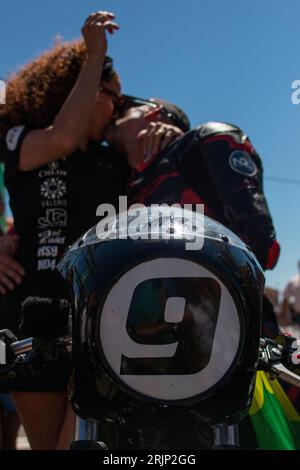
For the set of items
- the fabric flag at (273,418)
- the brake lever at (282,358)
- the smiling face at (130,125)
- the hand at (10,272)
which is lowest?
the fabric flag at (273,418)

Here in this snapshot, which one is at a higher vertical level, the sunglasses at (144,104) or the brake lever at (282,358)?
the sunglasses at (144,104)

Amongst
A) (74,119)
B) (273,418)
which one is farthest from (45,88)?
(273,418)

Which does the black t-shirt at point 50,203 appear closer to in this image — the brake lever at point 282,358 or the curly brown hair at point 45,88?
the curly brown hair at point 45,88

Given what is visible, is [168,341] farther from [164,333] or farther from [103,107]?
[103,107]

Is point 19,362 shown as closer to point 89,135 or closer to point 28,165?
point 28,165

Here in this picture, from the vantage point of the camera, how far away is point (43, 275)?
56.3 inches

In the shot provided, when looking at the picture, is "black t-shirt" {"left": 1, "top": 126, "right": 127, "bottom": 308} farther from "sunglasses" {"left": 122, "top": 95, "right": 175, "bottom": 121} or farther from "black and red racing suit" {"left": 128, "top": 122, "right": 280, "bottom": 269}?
"sunglasses" {"left": 122, "top": 95, "right": 175, "bottom": 121}

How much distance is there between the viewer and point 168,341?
665mm

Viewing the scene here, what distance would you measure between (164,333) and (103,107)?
42.7 inches

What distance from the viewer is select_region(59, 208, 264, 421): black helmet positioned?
2.18ft

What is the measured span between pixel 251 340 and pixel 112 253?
20 centimetres

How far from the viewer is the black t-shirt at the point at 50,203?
144cm

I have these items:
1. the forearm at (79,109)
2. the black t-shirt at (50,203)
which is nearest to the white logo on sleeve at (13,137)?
the black t-shirt at (50,203)
